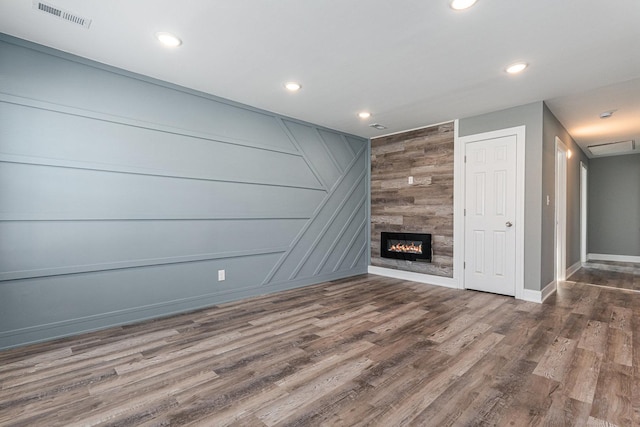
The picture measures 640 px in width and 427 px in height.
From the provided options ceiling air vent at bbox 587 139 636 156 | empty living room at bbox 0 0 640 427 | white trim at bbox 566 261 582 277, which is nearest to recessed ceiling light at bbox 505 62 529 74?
empty living room at bbox 0 0 640 427

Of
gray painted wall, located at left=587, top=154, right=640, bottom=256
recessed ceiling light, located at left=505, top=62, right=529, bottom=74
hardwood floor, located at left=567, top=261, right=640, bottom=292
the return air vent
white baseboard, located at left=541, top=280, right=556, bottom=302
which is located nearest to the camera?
the return air vent

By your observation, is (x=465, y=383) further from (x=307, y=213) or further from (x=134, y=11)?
(x=134, y=11)

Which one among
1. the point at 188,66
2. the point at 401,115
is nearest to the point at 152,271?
the point at 188,66

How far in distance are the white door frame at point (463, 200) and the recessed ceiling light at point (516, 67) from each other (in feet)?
3.94

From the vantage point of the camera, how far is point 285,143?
4383 millimetres

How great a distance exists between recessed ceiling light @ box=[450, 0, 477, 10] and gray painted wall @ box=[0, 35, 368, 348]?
2.66 m

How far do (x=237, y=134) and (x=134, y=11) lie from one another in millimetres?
1807

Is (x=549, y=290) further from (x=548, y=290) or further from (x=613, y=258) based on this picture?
(x=613, y=258)

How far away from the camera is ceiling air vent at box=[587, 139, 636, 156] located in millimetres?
5977

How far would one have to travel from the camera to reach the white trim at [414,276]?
15.0ft

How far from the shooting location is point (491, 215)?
419 cm

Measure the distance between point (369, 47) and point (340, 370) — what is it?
2.55m

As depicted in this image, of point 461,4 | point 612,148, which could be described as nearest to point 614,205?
point 612,148

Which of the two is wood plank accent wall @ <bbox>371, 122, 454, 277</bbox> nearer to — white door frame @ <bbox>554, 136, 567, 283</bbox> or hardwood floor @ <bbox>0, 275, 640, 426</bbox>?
hardwood floor @ <bbox>0, 275, 640, 426</bbox>
